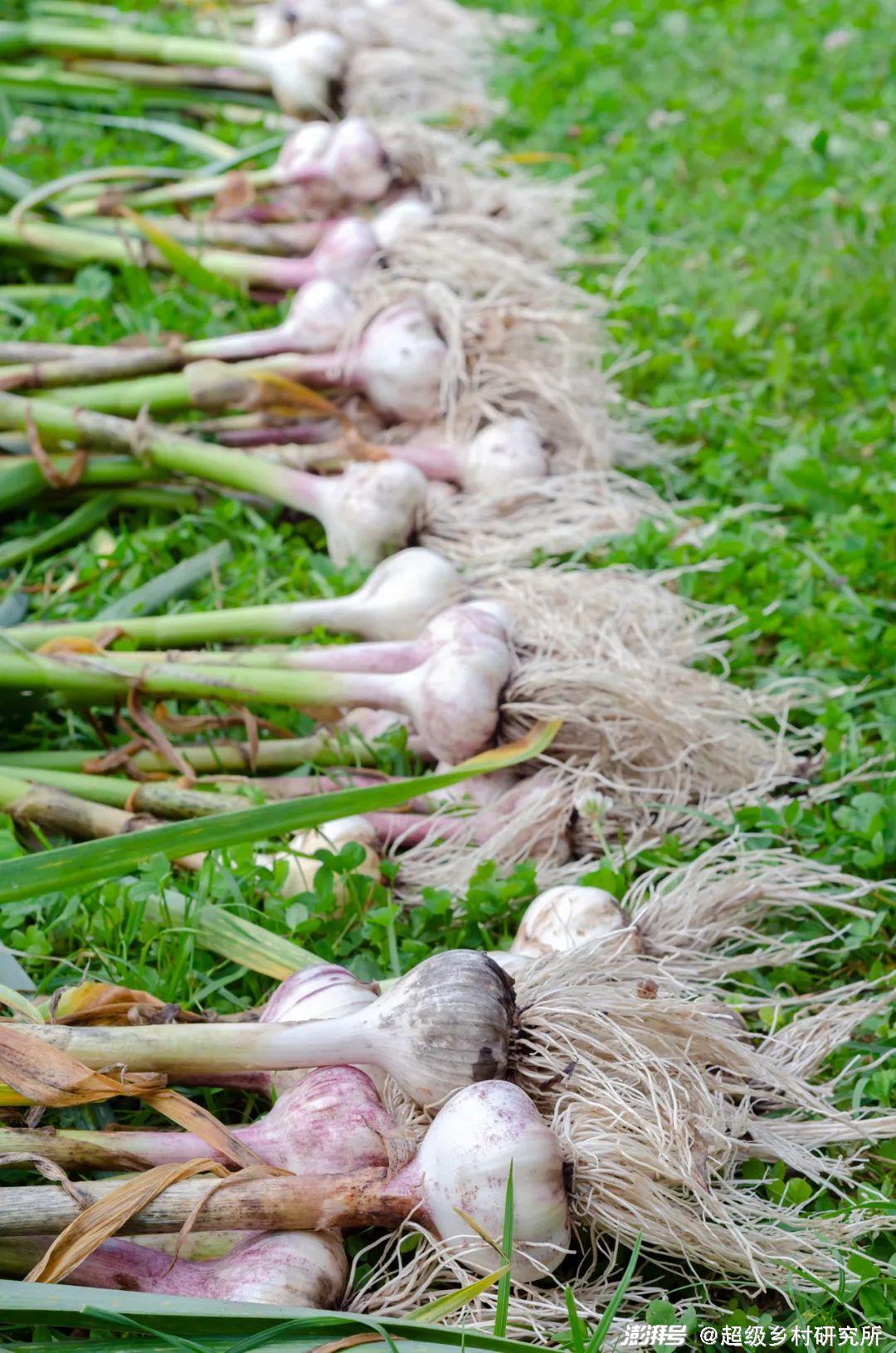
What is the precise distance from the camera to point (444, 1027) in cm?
122

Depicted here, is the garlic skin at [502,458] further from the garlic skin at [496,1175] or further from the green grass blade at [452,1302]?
the green grass blade at [452,1302]

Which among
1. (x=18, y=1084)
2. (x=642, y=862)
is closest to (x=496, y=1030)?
(x=18, y=1084)

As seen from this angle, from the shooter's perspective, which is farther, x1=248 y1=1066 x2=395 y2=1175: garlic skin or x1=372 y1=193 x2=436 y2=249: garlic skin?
x1=372 y1=193 x2=436 y2=249: garlic skin

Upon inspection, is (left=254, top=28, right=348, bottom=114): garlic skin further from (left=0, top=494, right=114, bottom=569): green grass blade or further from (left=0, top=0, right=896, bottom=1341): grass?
(left=0, top=494, right=114, bottom=569): green grass blade

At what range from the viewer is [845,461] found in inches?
104

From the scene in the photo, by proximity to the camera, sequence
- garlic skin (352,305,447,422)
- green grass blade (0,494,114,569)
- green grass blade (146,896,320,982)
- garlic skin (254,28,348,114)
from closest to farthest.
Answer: green grass blade (146,896,320,982) → green grass blade (0,494,114,569) → garlic skin (352,305,447,422) → garlic skin (254,28,348,114)

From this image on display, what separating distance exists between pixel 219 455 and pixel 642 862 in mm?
1159

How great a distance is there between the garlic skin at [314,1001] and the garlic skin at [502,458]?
1.25m

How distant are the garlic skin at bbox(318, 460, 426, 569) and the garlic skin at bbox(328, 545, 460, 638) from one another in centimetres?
21

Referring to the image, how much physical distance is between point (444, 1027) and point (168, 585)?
4.19 feet

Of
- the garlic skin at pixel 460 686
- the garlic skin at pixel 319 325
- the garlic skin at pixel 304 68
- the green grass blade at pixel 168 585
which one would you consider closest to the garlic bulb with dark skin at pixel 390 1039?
the garlic skin at pixel 460 686

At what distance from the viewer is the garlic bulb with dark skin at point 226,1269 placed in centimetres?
112

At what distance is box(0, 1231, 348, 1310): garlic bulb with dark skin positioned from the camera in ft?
3.67

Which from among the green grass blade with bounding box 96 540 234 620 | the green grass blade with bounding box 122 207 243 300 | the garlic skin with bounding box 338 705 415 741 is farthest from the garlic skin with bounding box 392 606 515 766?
the green grass blade with bounding box 122 207 243 300
